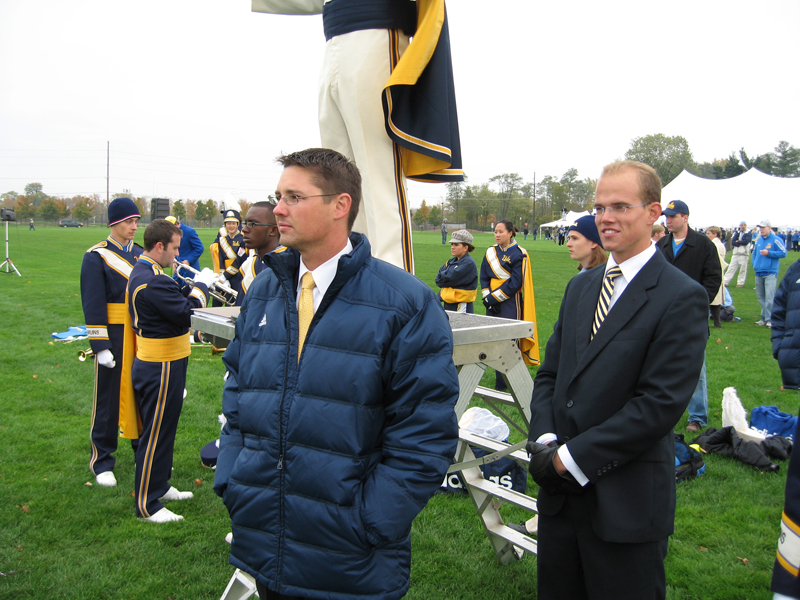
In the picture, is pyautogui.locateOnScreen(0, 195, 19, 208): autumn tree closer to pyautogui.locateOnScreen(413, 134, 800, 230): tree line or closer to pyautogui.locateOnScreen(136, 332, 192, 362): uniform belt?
pyautogui.locateOnScreen(413, 134, 800, 230): tree line

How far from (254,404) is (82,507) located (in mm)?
3799

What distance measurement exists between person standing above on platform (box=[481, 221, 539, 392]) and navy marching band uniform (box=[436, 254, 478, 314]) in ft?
2.52

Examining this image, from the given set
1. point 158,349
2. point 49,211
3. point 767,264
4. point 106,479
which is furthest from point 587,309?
point 49,211

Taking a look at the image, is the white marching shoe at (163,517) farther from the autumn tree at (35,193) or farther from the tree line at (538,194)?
the autumn tree at (35,193)

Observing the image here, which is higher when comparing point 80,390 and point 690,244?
point 690,244

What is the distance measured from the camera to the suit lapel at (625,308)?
2.34 meters

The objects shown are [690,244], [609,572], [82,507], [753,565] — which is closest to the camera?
[609,572]

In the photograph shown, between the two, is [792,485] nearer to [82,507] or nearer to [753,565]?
[753,565]

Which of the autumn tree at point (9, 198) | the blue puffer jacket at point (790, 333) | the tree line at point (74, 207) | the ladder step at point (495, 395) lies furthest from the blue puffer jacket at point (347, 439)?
the autumn tree at point (9, 198)

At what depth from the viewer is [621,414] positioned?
2.24 m

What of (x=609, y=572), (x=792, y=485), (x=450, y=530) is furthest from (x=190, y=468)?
(x=792, y=485)

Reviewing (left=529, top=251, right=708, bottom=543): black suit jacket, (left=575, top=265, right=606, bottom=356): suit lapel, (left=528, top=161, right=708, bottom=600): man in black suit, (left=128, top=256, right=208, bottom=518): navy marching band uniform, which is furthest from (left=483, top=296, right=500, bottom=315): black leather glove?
(left=529, top=251, right=708, bottom=543): black suit jacket

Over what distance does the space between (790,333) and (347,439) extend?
484 centimetres

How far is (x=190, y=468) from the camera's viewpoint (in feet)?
19.2
